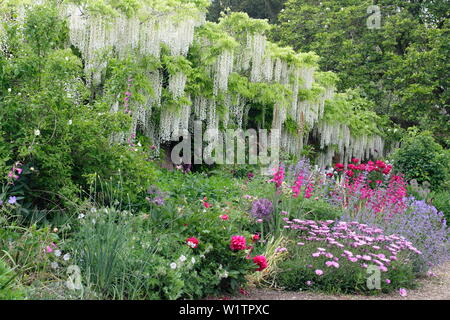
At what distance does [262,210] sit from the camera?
4.61 m

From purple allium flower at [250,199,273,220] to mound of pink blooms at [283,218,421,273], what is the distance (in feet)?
0.70

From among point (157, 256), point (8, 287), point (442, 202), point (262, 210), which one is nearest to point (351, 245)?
point (262, 210)

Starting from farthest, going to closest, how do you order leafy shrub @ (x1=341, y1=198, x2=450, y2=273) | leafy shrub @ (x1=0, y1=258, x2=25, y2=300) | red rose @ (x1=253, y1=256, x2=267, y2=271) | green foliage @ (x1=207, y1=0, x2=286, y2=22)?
1. green foliage @ (x1=207, y1=0, x2=286, y2=22)
2. leafy shrub @ (x1=341, y1=198, x2=450, y2=273)
3. red rose @ (x1=253, y1=256, x2=267, y2=271)
4. leafy shrub @ (x1=0, y1=258, x2=25, y2=300)

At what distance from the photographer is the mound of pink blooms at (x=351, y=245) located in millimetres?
3975

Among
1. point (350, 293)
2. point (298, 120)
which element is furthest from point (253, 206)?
point (298, 120)

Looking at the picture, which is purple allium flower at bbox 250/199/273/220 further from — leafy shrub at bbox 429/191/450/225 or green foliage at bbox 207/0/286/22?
green foliage at bbox 207/0/286/22

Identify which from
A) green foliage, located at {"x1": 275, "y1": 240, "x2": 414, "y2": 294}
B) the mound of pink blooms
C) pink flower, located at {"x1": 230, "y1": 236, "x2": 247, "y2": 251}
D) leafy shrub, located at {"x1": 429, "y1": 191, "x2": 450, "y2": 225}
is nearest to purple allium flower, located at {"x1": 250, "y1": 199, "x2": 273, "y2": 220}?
the mound of pink blooms

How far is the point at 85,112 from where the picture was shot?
4395mm

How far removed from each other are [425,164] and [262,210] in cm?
550

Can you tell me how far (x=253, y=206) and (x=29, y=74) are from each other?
2206 mm

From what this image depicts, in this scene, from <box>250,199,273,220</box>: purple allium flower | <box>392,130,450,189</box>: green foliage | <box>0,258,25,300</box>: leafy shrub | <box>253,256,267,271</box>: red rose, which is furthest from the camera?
<box>392,130,450,189</box>: green foliage

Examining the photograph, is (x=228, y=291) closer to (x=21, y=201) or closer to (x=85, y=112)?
(x=21, y=201)

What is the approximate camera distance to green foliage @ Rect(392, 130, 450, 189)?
902cm

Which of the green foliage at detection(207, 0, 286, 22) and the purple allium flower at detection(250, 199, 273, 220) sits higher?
the green foliage at detection(207, 0, 286, 22)
